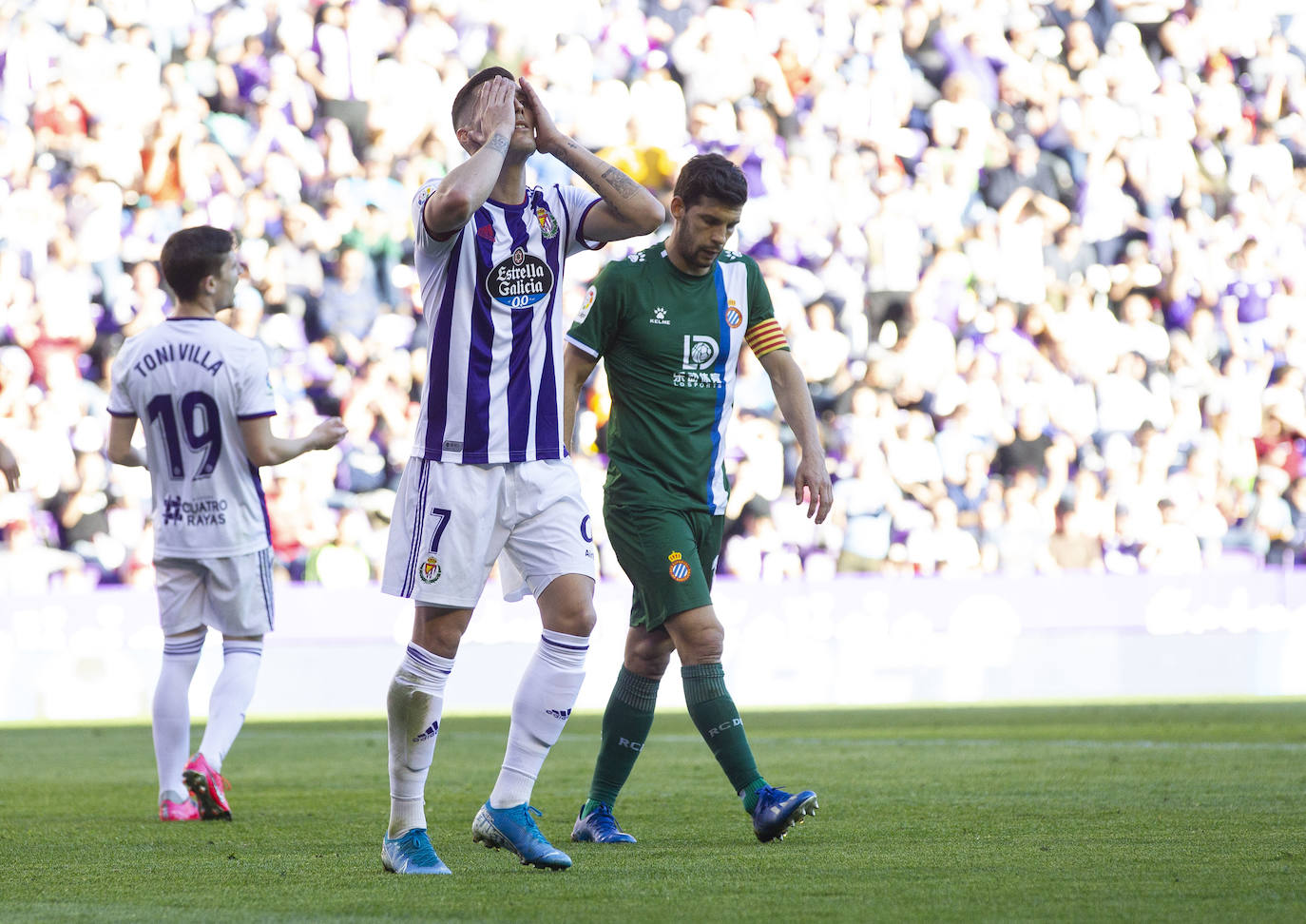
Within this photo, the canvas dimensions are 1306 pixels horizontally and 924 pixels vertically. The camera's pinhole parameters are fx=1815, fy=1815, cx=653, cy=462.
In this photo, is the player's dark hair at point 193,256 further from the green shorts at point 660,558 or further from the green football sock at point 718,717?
the green football sock at point 718,717

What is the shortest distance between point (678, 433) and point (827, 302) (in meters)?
11.9

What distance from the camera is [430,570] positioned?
14.9ft

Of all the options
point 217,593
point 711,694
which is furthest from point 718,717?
point 217,593

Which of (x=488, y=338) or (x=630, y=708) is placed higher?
(x=488, y=338)

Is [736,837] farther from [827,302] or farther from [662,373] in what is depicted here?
[827,302]

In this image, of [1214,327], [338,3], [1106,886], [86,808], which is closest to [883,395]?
[1214,327]

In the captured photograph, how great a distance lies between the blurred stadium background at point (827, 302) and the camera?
14.2 meters

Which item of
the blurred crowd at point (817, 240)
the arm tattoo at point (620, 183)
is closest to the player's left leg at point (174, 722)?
the arm tattoo at point (620, 183)

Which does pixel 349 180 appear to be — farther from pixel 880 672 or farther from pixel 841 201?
pixel 880 672

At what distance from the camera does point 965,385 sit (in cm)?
1688

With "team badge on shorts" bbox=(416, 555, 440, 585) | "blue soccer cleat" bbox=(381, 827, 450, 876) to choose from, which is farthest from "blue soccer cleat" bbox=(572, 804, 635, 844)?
"team badge on shorts" bbox=(416, 555, 440, 585)

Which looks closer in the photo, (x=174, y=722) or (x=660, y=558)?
→ (x=660, y=558)

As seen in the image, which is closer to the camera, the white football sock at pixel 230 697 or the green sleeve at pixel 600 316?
the green sleeve at pixel 600 316

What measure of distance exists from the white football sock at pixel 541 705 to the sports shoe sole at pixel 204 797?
1822 millimetres
